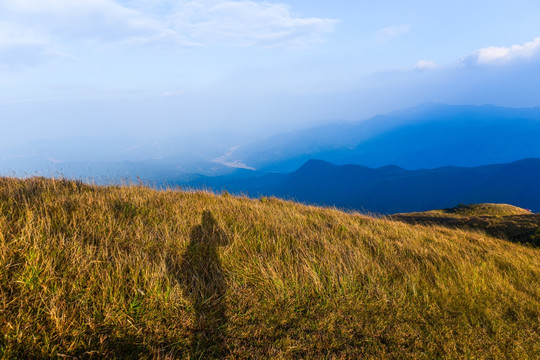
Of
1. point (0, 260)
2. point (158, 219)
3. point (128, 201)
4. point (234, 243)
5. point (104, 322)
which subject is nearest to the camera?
point (104, 322)

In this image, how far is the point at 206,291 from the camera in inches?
140

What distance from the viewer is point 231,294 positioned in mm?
3637

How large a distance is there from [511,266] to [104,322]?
8.36m

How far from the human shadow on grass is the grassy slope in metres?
0.02

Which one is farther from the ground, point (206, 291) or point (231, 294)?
point (206, 291)

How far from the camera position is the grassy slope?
272 centimetres

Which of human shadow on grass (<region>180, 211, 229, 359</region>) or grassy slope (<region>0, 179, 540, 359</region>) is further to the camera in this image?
human shadow on grass (<region>180, 211, 229, 359</region>)

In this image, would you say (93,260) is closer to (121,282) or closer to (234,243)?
(121,282)

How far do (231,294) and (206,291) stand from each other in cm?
37

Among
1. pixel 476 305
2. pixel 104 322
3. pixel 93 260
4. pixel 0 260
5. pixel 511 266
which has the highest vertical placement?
pixel 0 260

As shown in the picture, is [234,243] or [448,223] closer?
[234,243]

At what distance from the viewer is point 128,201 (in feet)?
21.4

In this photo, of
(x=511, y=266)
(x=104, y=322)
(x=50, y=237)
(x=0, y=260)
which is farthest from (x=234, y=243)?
(x=511, y=266)

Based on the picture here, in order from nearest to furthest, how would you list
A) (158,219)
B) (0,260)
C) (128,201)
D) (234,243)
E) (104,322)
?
(104,322)
(0,260)
(234,243)
(158,219)
(128,201)
